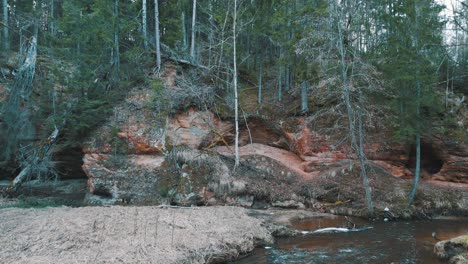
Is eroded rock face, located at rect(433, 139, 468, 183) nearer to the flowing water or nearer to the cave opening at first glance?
the cave opening

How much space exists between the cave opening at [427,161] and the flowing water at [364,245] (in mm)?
5662

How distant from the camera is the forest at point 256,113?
15.0 metres

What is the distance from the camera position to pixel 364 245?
33.1ft

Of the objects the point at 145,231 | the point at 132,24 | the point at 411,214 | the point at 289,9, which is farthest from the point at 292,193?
the point at 132,24

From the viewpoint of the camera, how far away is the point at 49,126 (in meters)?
17.0

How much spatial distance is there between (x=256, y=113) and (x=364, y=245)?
36.0ft

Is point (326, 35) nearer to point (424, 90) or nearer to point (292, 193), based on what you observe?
point (424, 90)

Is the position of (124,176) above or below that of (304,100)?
below

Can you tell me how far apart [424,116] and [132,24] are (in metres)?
16.3

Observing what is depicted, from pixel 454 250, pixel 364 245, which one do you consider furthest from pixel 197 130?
pixel 454 250

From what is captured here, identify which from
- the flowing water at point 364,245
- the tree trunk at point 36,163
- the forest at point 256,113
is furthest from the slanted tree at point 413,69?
the tree trunk at point 36,163

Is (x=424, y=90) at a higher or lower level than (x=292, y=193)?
higher

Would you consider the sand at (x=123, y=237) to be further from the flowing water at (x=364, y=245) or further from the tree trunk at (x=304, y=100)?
the tree trunk at (x=304, y=100)

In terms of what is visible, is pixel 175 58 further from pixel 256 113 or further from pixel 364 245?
pixel 364 245
